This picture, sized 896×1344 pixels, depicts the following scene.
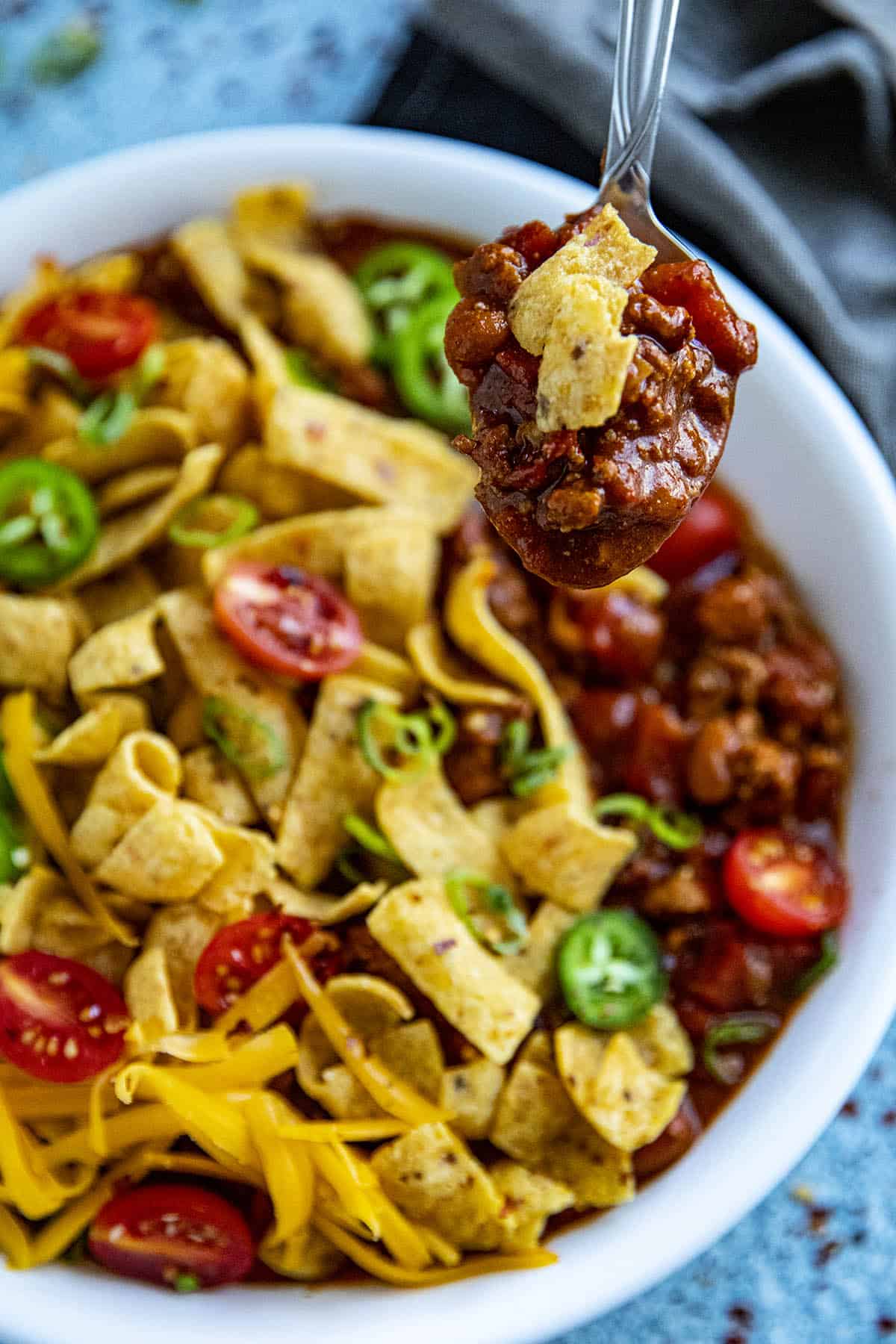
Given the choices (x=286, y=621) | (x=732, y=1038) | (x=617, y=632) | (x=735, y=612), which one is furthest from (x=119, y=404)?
(x=732, y=1038)

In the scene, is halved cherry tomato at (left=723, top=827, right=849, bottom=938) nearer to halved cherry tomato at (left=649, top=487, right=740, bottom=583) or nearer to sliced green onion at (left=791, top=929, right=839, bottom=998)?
sliced green onion at (left=791, top=929, right=839, bottom=998)

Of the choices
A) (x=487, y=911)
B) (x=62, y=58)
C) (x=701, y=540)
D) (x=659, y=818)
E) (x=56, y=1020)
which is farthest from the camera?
(x=62, y=58)

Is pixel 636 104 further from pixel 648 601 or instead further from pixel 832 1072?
pixel 832 1072

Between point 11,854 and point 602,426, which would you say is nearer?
point 602,426

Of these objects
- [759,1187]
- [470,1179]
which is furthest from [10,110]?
[759,1187]

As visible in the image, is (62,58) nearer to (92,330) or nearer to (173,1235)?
(92,330)

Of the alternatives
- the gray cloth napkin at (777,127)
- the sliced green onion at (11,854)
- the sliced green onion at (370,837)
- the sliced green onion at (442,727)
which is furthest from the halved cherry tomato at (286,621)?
the gray cloth napkin at (777,127)

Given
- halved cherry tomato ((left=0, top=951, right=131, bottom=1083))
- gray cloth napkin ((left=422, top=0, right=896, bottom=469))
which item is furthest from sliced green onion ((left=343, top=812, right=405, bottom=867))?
gray cloth napkin ((left=422, top=0, right=896, bottom=469))
